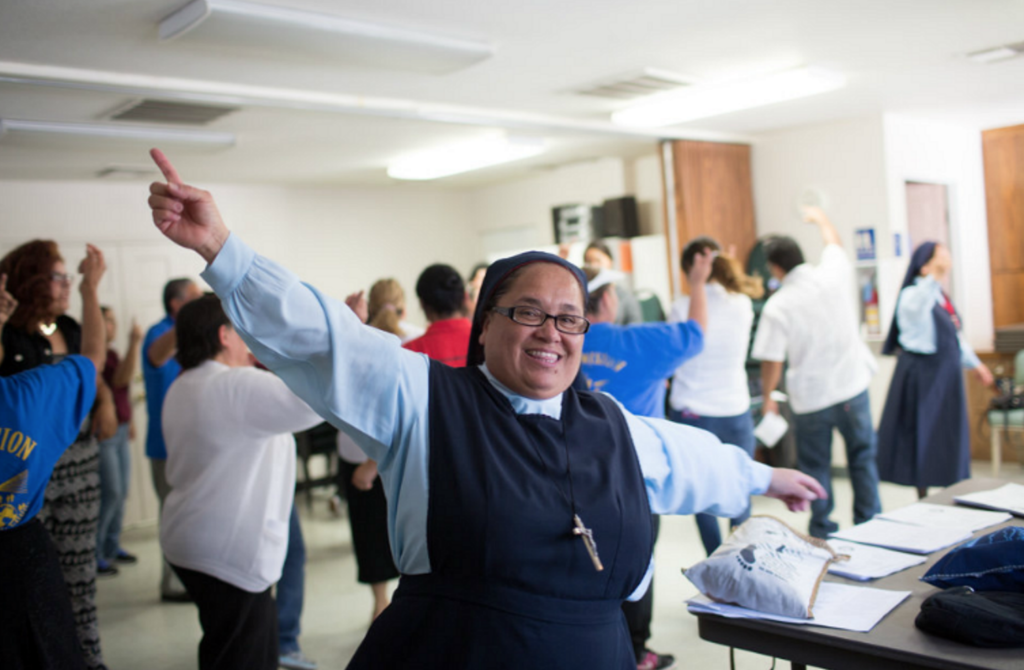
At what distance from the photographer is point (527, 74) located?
15.7ft

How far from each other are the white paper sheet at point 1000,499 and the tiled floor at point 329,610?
0.94 meters

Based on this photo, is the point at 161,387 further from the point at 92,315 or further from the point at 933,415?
the point at 933,415

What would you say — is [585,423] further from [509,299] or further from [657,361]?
[657,361]

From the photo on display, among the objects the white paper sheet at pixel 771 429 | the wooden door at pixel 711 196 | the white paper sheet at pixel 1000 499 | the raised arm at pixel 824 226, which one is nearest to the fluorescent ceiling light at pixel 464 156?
the wooden door at pixel 711 196

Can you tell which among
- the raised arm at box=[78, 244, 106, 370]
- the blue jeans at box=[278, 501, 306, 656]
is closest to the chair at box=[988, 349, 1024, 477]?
the blue jeans at box=[278, 501, 306, 656]

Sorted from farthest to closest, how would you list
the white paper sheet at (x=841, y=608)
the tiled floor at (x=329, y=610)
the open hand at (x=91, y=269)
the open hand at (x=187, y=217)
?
the tiled floor at (x=329, y=610), the open hand at (x=91, y=269), the white paper sheet at (x=841, y=608), the open hand at (x=187, y=217)

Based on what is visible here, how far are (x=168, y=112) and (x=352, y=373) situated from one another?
4129 mm

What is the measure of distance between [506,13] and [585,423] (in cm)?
258

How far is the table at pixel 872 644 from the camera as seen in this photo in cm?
163

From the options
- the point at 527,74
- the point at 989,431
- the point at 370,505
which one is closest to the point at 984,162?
the point at 989,431

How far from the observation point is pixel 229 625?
8.61 feet

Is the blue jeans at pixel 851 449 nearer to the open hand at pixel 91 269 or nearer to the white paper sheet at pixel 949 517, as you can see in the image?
the white paper sheet at pixel 949 517

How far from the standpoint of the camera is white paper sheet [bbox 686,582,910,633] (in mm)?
1821

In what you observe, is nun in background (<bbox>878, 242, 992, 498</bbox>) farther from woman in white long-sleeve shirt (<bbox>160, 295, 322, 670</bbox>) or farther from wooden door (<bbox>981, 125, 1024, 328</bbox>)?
woman in white long-sleeve shirt (<bbox>160, 295, 322, 670</bbox>)
